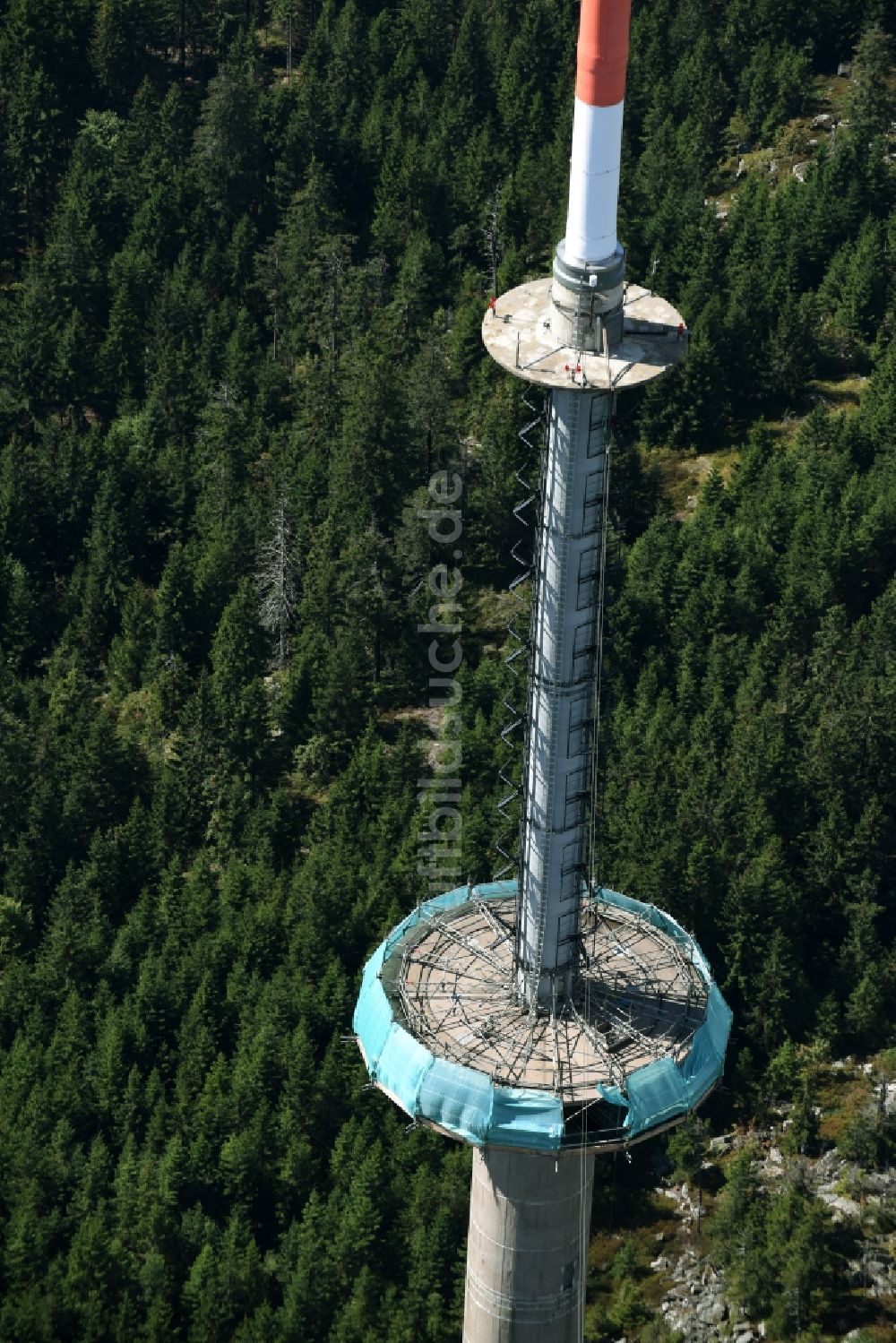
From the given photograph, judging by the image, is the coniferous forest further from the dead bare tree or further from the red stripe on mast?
the red stripe on mast

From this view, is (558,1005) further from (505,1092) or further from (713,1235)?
(713,1235)

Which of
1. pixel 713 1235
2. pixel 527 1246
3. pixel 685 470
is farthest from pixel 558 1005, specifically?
pixel 685 470

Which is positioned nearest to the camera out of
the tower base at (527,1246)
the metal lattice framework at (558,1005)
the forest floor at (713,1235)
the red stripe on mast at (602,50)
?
the red stripe on mast at (602,50)

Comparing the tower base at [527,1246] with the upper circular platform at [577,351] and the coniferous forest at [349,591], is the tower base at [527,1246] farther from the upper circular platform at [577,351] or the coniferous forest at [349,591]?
the upper circular platform at [577,351]

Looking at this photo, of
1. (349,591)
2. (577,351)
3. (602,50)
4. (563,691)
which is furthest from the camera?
(349,591)

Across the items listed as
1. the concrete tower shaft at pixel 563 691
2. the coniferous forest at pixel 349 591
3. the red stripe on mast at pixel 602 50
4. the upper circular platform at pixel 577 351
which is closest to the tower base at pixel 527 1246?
the concrete tower shaft at pixel 563 691

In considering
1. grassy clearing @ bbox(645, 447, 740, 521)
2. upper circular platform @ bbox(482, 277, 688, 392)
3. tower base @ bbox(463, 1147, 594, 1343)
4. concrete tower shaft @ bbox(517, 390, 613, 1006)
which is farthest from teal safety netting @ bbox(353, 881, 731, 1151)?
grassy clearing @ bbox(645, 447, 740, 521)
